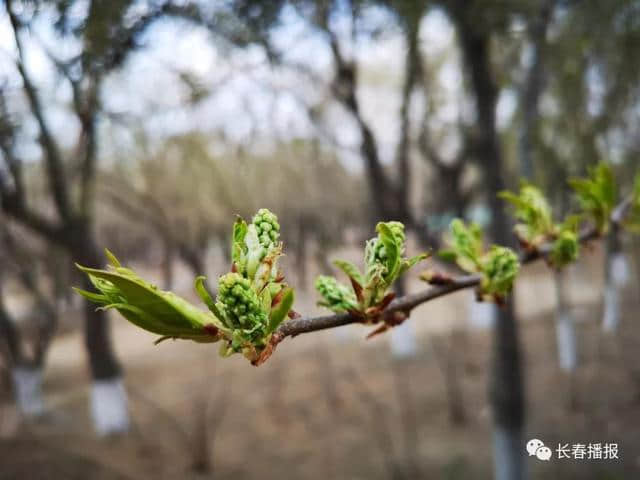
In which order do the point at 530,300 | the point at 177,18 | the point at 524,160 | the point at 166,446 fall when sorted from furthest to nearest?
the point at 530,300
the point at 166,446
the point at 524,160
the point at 177,18

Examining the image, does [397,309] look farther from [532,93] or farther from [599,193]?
[532,93]

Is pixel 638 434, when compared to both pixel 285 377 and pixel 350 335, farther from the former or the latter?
pixel 350 335

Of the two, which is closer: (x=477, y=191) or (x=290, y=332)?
(x=290, y=332)

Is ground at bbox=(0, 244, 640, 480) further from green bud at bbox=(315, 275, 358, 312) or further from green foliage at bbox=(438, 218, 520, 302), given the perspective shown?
green bud at bbox=(315, 275, 358, 312)

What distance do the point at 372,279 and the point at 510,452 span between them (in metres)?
3.25

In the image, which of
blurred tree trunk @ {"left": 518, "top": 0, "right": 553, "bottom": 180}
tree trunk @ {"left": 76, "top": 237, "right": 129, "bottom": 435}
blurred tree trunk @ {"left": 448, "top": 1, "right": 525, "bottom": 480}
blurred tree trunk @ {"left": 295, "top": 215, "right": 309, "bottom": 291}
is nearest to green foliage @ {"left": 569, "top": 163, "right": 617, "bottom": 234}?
blurred tree trunk @ {"left": 448, "top": 1, "right": 525, "bottom": 480}

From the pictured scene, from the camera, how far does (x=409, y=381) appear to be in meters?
6.98

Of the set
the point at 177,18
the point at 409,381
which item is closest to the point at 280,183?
the point at 409,381

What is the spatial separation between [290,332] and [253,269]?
0.07 meters

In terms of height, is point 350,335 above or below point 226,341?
below

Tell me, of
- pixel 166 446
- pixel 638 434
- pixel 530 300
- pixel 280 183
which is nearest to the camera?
pixel 638 434

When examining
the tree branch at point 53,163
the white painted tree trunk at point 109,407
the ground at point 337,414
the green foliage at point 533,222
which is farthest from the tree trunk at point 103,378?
the green foliage at point 533,222

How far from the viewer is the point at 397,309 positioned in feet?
1.91

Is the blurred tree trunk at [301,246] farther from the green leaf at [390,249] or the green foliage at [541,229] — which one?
the green leaf at [390,249]
